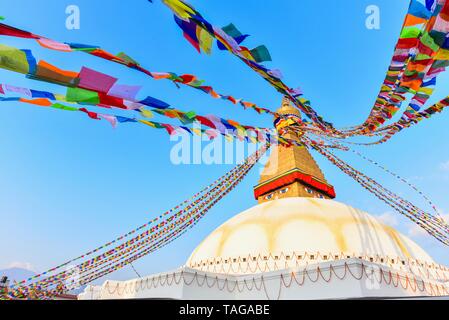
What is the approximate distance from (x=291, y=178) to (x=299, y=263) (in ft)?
24.5

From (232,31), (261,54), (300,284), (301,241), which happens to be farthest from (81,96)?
(301,241)

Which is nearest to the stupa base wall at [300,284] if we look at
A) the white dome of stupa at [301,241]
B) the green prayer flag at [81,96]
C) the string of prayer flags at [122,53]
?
the white dome of stupa at [301,241]

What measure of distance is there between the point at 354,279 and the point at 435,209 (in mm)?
5583

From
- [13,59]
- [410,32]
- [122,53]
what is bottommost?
[13,59]

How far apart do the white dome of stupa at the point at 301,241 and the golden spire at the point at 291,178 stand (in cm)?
393

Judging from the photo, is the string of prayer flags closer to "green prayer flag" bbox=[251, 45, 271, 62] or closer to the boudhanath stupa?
"green prayer flag" bbox=[251, 45, 271, 62]

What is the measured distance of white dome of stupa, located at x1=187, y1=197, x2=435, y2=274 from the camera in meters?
9.56

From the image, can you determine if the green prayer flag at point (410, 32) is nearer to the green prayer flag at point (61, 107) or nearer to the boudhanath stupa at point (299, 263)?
the green prayer flag at point (61, 107)

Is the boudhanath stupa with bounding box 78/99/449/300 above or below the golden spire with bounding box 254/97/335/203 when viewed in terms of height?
below

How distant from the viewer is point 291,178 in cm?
1625

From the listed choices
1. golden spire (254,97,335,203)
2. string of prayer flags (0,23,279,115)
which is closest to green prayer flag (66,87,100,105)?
string of prayer flags (0,23,279,115)

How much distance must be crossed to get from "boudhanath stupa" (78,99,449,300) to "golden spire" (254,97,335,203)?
3.38 meters

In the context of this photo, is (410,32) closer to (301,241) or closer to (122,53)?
(122,53)
